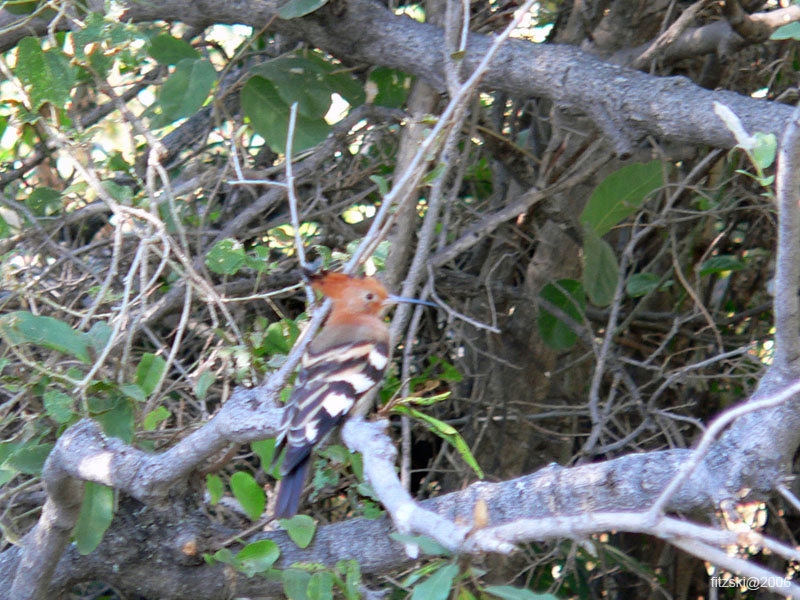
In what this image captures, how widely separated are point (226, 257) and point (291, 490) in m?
0.59

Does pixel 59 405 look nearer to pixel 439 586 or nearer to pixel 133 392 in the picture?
pixel 133 392

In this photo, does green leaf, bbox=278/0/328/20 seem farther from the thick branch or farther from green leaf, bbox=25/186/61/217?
green leaf, bbox=25/186/61/217

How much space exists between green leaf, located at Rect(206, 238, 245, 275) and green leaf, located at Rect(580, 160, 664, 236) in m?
1.23

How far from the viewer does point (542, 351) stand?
10.7 feet

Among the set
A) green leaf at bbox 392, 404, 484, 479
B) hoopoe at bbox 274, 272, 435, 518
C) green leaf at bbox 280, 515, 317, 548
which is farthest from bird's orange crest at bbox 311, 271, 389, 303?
green leaf at bbox 280, 515, 317, 548

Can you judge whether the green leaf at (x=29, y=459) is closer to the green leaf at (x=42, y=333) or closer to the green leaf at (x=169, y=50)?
the green leaf at (x=42, y=333)

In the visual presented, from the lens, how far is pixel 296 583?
5.83ft

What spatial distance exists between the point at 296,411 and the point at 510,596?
757 millimetres

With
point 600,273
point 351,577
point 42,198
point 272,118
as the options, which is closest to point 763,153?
point 351,577

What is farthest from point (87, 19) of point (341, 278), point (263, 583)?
point (263, 583)

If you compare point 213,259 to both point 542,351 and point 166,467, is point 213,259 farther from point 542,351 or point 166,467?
point 542,351

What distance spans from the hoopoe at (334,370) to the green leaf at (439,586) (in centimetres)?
53

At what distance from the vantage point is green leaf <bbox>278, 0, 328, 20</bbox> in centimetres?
233

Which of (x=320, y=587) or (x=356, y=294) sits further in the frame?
(x=356, y=294)
